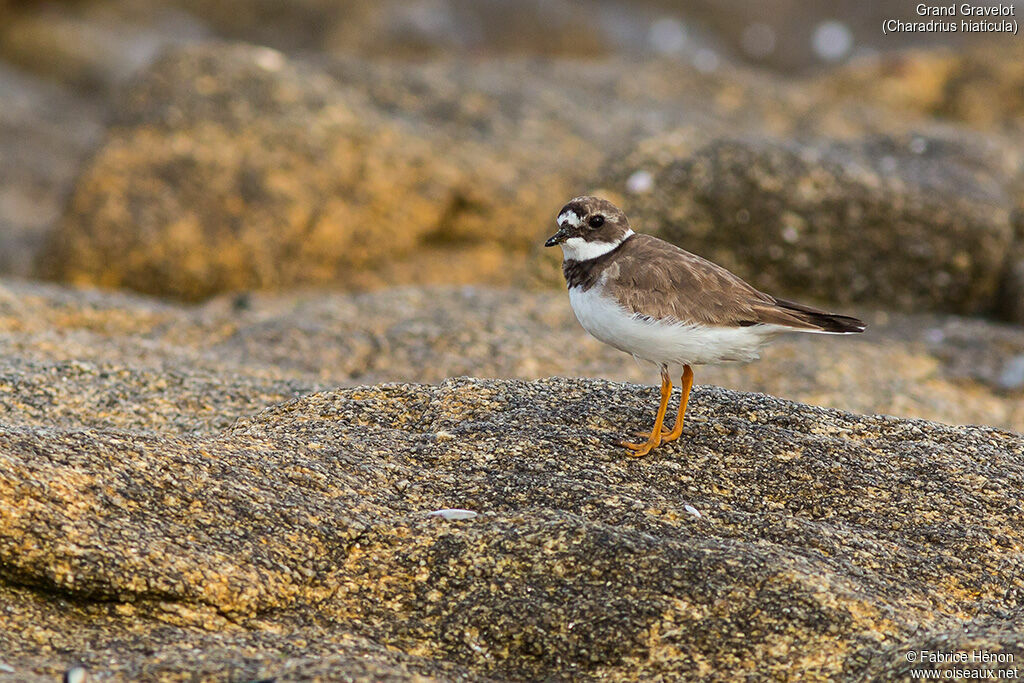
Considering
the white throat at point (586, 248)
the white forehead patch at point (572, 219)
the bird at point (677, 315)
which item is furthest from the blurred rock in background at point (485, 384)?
the white forehead patch at point (572, 219)

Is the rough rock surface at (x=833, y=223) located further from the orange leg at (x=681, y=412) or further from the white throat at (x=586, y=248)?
the orange leg at (x=681, y=412)

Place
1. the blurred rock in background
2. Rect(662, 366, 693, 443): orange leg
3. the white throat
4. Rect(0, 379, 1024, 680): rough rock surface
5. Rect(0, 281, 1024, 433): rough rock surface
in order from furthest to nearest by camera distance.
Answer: Rect(0, 281, 1024, 433): rough rock surface, the white throat, Rect(662, 366, 693, 443): orange leg, the blurred rock in background, Rect(0, 379, 1024, 680): rough rock surface

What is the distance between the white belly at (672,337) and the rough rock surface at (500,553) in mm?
400

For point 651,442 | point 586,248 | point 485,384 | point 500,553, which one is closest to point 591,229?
point 586,248

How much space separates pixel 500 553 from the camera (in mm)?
4305

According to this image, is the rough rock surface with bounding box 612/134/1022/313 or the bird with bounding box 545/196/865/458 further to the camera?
the rough rock surface with bounding box 612/134/1022/313

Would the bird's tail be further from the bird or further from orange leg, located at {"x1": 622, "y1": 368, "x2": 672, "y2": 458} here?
orange leg, located at {"x1": 622, "y1": 368, "x2": 672, "y2": 458}

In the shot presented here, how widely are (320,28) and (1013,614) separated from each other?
69.5ft

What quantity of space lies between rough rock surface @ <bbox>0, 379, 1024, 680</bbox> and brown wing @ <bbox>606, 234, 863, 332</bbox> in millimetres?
557

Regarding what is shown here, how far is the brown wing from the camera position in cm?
518

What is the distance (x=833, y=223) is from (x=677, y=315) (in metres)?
5.07

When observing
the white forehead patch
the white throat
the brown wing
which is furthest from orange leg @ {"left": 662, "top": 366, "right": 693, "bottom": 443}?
the white forehead patch

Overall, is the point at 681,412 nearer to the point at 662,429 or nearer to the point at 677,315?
the point at 662,429

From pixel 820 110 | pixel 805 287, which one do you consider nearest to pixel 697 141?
pixel 805 287
